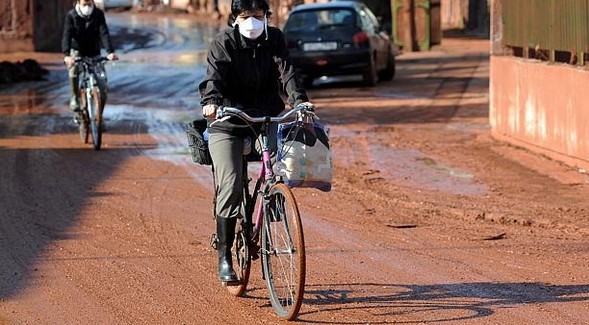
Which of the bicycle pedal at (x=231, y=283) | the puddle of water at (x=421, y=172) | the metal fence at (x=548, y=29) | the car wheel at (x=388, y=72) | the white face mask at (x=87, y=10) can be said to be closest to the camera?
the bicycle pedal at (x=231, y=283)

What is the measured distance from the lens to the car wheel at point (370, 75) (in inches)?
904

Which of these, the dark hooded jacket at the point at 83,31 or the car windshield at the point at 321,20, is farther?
the car windshield at the point at 321,20

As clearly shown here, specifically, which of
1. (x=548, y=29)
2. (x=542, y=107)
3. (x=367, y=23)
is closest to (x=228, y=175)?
(x=542, y=107)

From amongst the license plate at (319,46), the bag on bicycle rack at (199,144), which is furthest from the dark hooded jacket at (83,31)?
the license plate at (319,46)

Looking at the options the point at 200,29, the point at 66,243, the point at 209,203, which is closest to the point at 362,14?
the point at 209,203

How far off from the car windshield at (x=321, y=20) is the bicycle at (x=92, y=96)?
877 cm

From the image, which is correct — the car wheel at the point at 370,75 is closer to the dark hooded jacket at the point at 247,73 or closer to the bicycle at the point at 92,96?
the bicycle at the point at 92,96

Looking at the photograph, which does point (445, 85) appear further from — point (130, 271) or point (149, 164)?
point (130, 271)

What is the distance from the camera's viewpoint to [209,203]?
1097cm

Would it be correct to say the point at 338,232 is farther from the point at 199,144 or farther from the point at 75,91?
the point at 75,91

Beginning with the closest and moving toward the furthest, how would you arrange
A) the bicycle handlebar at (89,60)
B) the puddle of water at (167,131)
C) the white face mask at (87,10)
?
the puddle of water at (167,131)
the bicycle handlebar at (89,60)
the white face mask at (87,10)

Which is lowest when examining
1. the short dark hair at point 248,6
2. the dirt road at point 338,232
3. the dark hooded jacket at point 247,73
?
the dirt road at point 338,232

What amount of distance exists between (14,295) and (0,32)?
25056 mm

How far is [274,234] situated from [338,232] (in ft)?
8.82
